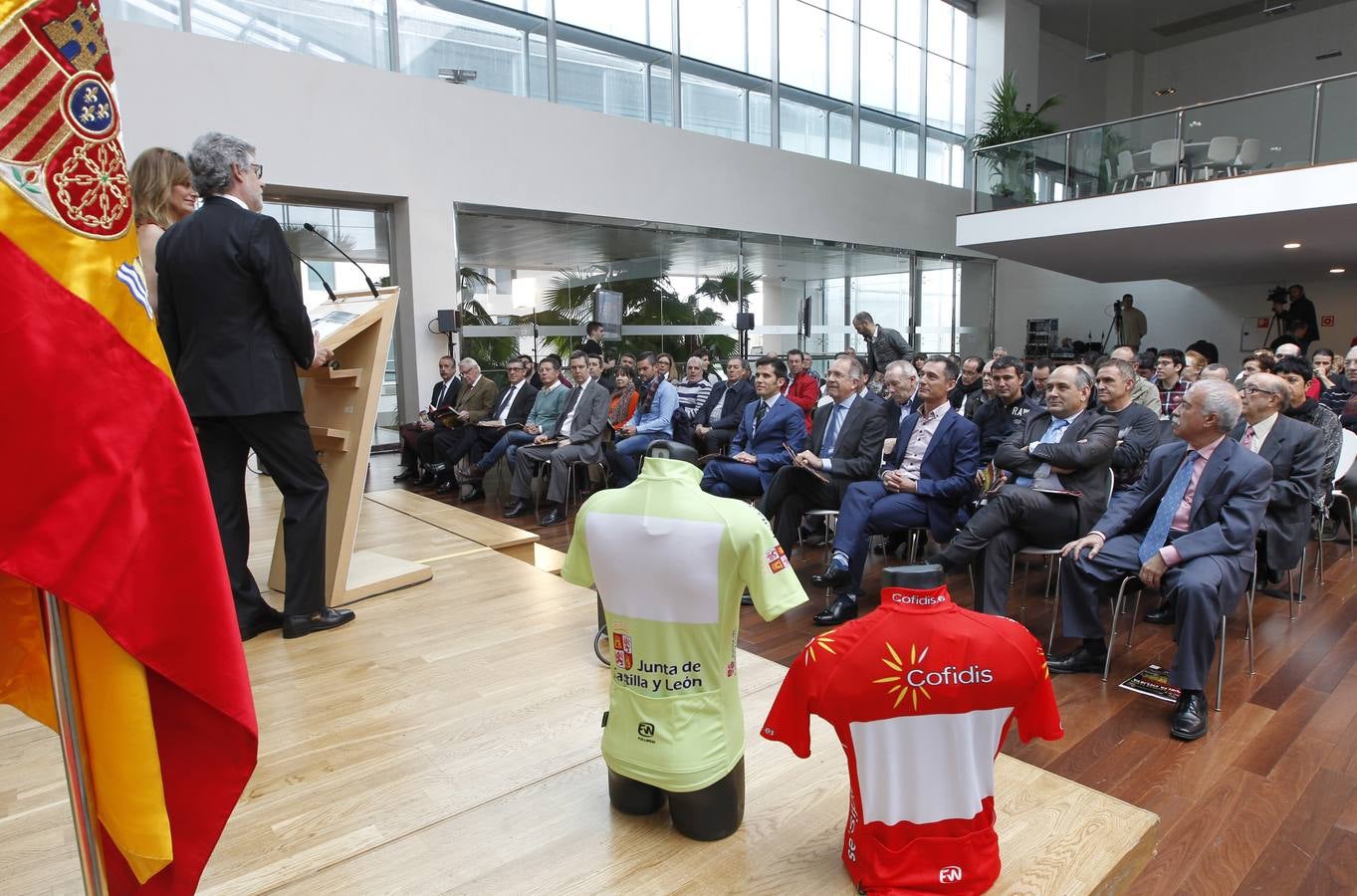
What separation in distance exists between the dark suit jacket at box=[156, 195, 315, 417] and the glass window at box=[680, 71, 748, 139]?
31.9 feet

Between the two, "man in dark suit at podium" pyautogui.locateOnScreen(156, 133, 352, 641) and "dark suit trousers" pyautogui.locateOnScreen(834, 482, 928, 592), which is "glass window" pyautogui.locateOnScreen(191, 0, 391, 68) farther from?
"dark suit trousers" pyautogui.locateOnScreen(834, 482, 928, 592)

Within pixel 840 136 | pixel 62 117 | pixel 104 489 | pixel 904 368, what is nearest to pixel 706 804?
pixel 104 489

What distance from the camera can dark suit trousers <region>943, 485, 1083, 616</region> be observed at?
3584 mm

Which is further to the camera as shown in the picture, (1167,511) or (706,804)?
(1167,511)

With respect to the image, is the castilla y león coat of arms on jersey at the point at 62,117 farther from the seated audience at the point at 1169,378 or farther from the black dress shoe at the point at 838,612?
the seated audience at the point at 1169,378

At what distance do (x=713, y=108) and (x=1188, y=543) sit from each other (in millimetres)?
10205

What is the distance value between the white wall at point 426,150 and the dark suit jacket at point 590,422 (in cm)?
346

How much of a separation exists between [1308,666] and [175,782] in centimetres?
411

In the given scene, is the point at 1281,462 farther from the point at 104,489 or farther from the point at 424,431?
the point at 424,431

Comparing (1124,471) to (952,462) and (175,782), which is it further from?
(175,782)

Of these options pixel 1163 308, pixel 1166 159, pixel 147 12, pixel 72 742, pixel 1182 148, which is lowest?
pixel 72 742

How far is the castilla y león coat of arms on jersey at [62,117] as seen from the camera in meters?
0.79

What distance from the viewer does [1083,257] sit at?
38.5ft

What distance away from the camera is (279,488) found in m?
2.74
